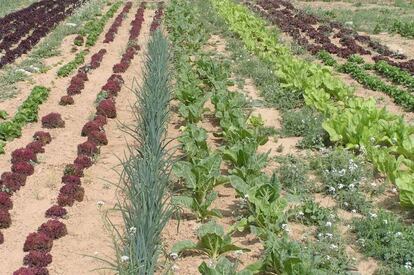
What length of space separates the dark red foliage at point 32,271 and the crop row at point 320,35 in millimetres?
10308

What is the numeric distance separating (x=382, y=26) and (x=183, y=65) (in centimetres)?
1037

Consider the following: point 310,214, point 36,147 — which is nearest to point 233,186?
point 310,214

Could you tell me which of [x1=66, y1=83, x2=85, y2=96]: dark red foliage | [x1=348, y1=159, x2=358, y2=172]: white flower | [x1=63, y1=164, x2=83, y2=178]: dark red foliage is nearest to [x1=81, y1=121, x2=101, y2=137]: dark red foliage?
[x1=63, y1=164, x2=83, y2=178]: dark red foliage

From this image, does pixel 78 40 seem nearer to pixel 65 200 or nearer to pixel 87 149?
pixel 87 149

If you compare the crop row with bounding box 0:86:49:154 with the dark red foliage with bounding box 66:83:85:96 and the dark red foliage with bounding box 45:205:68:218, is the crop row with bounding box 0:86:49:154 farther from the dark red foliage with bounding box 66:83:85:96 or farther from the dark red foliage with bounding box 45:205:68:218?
the dark red foliage with bounding box 45:205:68:218

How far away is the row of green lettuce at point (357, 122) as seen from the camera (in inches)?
287

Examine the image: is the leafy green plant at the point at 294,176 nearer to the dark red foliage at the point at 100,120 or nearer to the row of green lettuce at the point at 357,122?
the row of green lettuce at the point at 357,122

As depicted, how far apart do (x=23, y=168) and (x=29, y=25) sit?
1250cm

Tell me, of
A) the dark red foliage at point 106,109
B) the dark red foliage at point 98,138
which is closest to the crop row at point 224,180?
the dark red foliage at point 106,109

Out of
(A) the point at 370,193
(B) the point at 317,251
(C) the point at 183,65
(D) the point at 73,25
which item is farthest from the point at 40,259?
(D) the point at 73,25

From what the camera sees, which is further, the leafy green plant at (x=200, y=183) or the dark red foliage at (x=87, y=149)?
the dark red foliage at (x=87, y=149)

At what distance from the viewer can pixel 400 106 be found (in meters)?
10.9

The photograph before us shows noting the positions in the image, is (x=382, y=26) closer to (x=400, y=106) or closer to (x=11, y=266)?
(x=400, y=106)

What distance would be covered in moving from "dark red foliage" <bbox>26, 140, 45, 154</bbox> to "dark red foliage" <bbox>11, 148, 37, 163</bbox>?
0.20m
